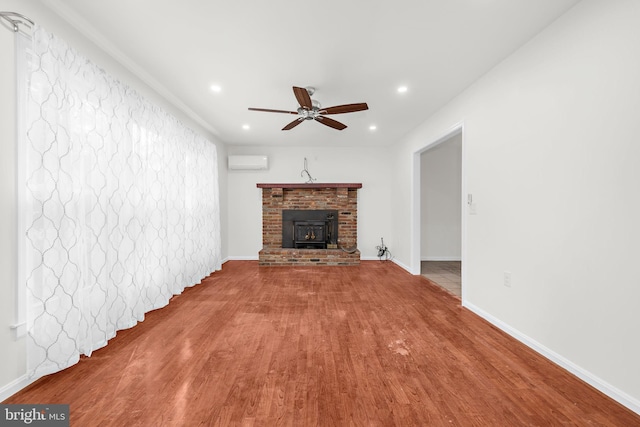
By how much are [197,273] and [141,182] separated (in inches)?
70.9

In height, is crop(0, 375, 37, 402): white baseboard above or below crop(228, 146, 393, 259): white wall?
below

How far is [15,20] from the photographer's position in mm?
1624

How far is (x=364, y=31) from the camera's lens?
209cm

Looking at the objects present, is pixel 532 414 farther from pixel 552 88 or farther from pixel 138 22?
pixel 138 22

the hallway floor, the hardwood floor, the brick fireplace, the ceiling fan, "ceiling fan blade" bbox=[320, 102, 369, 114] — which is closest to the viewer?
the hardwood floor

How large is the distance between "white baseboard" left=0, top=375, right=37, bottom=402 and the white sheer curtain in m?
0.05

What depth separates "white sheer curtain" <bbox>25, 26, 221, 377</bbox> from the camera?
172 cm

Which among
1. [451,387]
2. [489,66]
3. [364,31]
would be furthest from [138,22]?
[451,387]

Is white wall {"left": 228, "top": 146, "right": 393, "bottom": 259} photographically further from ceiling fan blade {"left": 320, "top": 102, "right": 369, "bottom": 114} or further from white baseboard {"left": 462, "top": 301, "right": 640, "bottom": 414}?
white baseboard {"left": 462, "top": 301, "right": 640, "bottom": 414}

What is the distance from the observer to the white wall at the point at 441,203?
6078mm

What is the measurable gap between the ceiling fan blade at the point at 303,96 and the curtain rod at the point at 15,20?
1.81 meters

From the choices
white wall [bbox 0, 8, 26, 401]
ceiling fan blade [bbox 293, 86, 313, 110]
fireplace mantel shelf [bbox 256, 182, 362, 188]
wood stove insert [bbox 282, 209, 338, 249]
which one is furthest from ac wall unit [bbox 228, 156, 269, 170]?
white wall [bbox 0, 8, 26, 401]

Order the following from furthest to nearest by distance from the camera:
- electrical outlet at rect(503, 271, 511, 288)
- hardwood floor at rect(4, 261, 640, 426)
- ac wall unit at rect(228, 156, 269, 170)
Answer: ac wall unit at rect(228, 156, 269, 170) < electrical outlet at rect(503, 271, 511, 288) < hardwood floor at rect(4, 261, 640, 426)

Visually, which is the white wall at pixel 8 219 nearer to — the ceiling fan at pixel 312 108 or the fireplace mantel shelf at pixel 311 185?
the ceiling fan at pixel 312 108
